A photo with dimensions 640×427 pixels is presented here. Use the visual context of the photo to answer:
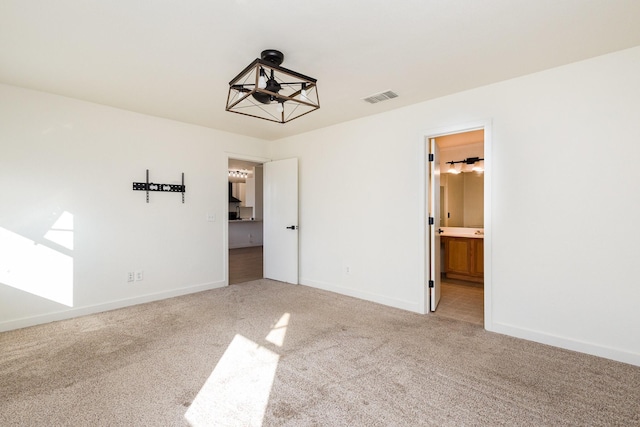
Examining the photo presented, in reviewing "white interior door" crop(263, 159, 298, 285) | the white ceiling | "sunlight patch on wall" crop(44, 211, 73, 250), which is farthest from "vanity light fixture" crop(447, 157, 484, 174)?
"sunlight patch on wall" crop(44, 211, 73, 250)

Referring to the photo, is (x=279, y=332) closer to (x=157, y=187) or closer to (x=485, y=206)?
(x=485, y=206)

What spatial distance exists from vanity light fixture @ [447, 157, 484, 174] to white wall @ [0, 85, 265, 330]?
4275 mm

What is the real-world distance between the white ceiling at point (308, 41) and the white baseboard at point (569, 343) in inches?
97.9

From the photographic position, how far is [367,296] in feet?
13.8

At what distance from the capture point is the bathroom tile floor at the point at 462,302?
3.59 m

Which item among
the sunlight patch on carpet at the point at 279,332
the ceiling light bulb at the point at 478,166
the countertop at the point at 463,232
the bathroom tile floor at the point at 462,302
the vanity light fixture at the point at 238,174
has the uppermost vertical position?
the vanity light fixture at the point at 238,174

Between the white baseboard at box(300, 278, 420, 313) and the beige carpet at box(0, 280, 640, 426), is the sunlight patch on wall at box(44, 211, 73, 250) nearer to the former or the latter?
the beige carpet at box(0, 280, 640, 426)

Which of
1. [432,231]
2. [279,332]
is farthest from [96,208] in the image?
[432,231]

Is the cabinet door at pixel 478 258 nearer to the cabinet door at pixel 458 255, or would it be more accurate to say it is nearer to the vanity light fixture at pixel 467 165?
the cabinet door at pixel 458 255

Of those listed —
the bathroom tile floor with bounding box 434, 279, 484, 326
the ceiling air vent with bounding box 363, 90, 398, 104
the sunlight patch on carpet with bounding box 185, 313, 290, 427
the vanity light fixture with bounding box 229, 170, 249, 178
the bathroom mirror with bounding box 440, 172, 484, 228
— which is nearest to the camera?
the sunlight patch on carpet with bounding box 185, 313, 290, 427

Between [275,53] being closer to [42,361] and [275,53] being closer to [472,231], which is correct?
[42,361]

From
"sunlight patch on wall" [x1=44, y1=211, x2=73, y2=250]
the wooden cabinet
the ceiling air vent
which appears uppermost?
the ceiling air vent

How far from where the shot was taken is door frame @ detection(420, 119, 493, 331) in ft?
10.3

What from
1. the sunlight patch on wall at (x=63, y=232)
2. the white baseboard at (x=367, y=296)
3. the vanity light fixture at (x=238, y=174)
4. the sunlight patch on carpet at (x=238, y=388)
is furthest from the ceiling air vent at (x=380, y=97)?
the vanity light fixture at (x=238, y=174)
